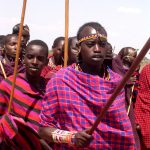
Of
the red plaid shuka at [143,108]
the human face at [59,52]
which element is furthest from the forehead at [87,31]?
the human face at [59,52]

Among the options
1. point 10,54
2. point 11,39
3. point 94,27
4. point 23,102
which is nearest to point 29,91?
point 23,102

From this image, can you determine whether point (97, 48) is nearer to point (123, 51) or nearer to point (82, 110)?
point (82, 110)

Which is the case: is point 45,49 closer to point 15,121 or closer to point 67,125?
point 15,121

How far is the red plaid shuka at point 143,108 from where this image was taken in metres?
5.91

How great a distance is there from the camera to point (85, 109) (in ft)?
10.9

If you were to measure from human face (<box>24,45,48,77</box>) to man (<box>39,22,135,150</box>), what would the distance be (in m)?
0.84

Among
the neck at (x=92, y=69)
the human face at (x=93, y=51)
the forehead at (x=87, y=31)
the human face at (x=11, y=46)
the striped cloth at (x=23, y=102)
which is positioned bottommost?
the striped cloth at (x=23, y=102)

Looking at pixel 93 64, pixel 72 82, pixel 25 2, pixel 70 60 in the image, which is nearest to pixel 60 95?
pixel 72 82

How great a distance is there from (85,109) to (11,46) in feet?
8.89

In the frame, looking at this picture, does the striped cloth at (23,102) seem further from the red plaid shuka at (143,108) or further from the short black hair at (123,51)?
the short black hair at (123,51)

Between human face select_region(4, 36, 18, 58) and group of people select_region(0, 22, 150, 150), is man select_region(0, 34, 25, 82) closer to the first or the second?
human face select_region(4, 36, 18, 58)

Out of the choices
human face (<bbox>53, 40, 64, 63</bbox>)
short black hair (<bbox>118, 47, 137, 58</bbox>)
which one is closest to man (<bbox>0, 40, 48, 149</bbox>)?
human face (<bbox>53, 40, 64, 63</bbox>)

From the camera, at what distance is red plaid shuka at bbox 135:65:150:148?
19.4 feet

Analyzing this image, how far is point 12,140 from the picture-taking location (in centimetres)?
380
